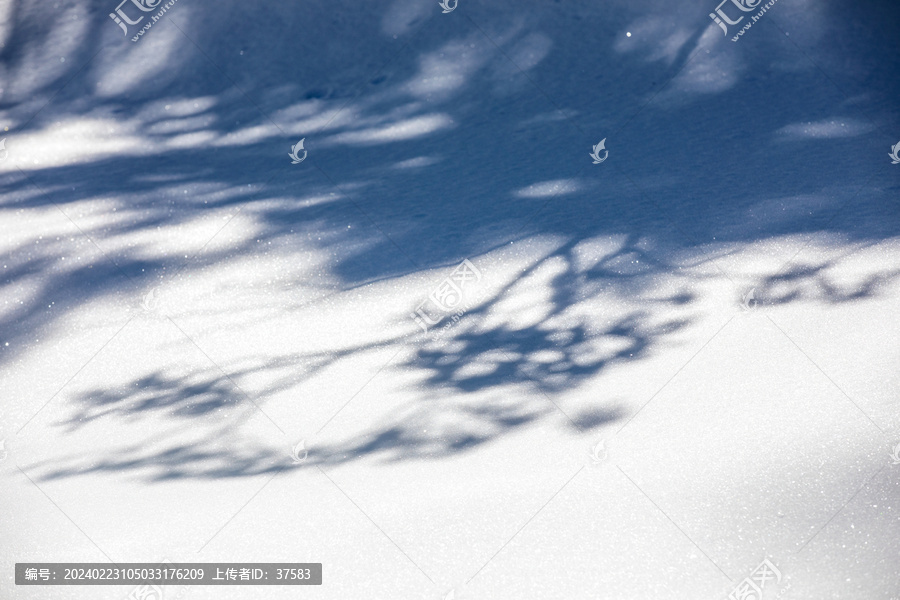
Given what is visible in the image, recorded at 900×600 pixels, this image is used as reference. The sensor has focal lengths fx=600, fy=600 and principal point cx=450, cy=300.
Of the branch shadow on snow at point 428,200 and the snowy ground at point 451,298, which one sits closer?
the snowy ground at point 451,298

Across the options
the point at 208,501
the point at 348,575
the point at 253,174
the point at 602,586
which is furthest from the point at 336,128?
the point at 602,586

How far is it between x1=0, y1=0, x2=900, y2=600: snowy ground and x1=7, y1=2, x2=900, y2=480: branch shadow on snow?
2 cm

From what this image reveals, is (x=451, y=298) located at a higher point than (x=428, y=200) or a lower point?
lower

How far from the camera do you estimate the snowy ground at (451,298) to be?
11.4 ft

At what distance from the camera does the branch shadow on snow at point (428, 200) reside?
3852 millimetres

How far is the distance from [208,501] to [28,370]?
1.60 metres

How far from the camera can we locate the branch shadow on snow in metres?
3.85

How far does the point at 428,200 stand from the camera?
14.7 feet

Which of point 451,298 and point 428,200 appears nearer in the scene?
point 451,298

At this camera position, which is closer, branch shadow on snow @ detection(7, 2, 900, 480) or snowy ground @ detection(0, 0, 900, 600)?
snowy ground @ detection(0, 0, 900, 600)

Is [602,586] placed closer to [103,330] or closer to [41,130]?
[103,330]

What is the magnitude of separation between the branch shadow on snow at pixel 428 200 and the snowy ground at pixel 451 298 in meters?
0.02

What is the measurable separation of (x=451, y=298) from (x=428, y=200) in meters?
0.84

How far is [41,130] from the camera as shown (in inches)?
188
